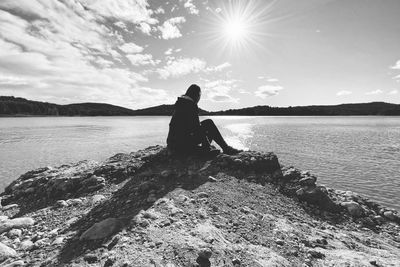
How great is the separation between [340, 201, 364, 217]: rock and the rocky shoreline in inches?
1.1

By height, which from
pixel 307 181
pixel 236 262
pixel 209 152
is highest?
pixel 209 152

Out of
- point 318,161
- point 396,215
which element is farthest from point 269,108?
point 396,215

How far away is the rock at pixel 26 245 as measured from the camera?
454 cm

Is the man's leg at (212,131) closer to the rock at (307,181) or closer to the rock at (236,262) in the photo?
the rock at (307,181)

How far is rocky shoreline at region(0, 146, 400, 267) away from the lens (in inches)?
164

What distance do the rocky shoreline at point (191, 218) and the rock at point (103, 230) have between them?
2 cm

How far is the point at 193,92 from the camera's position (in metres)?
8.69

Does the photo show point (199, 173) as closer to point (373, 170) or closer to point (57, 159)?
point (373, 170)

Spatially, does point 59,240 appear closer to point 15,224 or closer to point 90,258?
point 90,258

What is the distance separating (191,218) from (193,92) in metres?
4.97

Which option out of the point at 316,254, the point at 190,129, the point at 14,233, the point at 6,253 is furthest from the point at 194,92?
the point at 6,253

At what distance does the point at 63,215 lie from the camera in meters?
6.31

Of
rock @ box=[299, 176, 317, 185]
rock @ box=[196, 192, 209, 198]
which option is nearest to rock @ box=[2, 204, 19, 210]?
rock @ box=[196, 192, 209, 198]

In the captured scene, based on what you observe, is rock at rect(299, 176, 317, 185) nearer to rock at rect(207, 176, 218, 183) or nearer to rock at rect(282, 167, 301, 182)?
rock at rect(282, 167, 301, 182)
